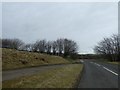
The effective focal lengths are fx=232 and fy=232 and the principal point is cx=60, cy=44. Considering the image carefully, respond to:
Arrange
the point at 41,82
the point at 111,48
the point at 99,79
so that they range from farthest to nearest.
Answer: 1. the point at 111,48
2. the point at 99,79
3. the point at 41,82

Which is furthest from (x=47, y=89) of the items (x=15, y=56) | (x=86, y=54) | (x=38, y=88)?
(x=86, y=54)

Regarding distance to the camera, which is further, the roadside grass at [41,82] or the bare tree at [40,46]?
the bare tree at [40,46]

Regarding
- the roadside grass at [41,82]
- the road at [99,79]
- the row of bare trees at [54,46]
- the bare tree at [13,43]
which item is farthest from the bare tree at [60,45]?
the roadside grass at [41,82]

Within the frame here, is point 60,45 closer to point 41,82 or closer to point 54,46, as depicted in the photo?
point 54,46

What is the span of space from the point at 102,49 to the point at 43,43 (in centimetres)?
4268

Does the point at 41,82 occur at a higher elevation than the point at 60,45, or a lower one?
lower

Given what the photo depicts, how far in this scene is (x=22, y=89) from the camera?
11.0 meters

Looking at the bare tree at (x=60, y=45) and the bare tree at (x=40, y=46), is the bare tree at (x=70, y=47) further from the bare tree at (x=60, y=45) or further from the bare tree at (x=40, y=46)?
the bare tree at (x=40, y=46)

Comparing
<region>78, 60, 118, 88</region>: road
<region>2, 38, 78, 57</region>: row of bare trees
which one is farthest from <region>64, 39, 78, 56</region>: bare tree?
<region>78, 60, 118, 88</region>: road

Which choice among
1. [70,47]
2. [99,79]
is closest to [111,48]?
[70,47]

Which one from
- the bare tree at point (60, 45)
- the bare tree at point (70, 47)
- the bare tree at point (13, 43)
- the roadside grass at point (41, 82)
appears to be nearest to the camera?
the roadside grass at point (41, 82)

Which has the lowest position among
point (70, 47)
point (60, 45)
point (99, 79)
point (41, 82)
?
point (99, 79)

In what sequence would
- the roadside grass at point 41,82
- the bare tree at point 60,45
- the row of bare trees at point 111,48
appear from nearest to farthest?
the roadside grass at point 41,82 < the row of bare trees at point 111,48 < the bare tree at point 60,45

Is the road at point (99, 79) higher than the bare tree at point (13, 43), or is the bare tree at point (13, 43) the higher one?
the bare tree at point (13, 43)
